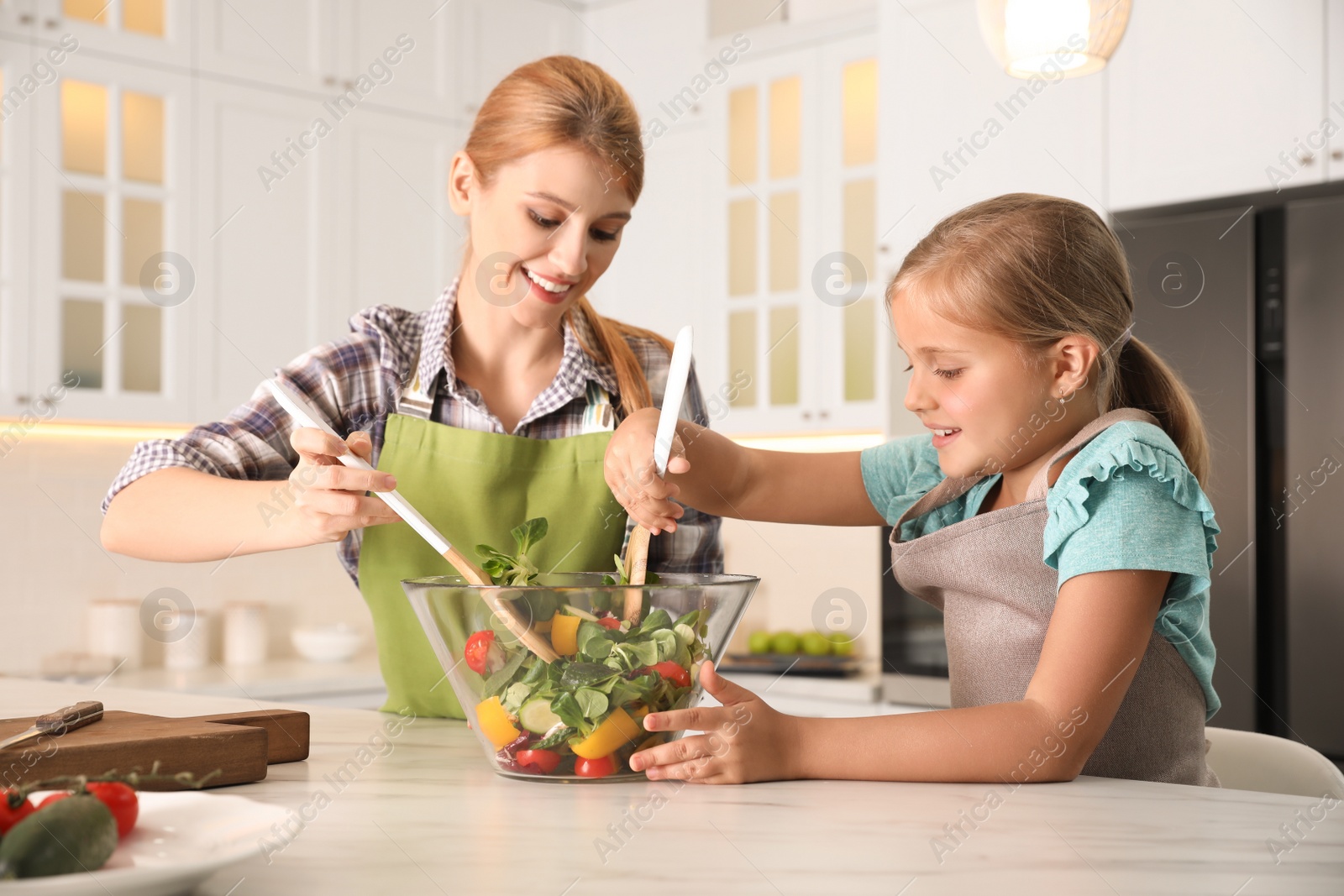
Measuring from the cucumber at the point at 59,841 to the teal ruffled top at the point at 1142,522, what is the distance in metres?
0.68

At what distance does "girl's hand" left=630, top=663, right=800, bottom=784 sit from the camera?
0.82 metres

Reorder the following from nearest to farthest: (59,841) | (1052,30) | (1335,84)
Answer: (59,841) → (1052,30) → (1335,84)

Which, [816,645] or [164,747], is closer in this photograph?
[164,747]

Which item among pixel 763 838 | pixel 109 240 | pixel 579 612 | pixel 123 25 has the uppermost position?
pixel 123 25

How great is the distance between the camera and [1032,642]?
1.05 m

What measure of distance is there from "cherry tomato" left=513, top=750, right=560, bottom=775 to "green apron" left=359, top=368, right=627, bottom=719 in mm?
451

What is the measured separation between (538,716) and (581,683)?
5cm

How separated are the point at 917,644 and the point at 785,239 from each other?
1.18 meters

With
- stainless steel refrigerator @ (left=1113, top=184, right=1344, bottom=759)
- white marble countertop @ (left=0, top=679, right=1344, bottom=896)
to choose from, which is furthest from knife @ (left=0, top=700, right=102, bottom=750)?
stainless steel refrigerator @ (left=1113, top=184, right=1344, bottom=759)

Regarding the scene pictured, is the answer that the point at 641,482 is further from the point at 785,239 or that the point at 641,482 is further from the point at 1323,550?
the point at 785,239

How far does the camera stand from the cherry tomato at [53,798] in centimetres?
57

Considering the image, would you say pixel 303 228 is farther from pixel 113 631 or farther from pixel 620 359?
pixel 620 359

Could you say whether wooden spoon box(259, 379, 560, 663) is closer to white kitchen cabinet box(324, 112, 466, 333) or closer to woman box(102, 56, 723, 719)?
woman box(102, 56, 723, 719)

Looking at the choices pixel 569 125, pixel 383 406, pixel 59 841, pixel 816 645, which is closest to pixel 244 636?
pixel 816 645
